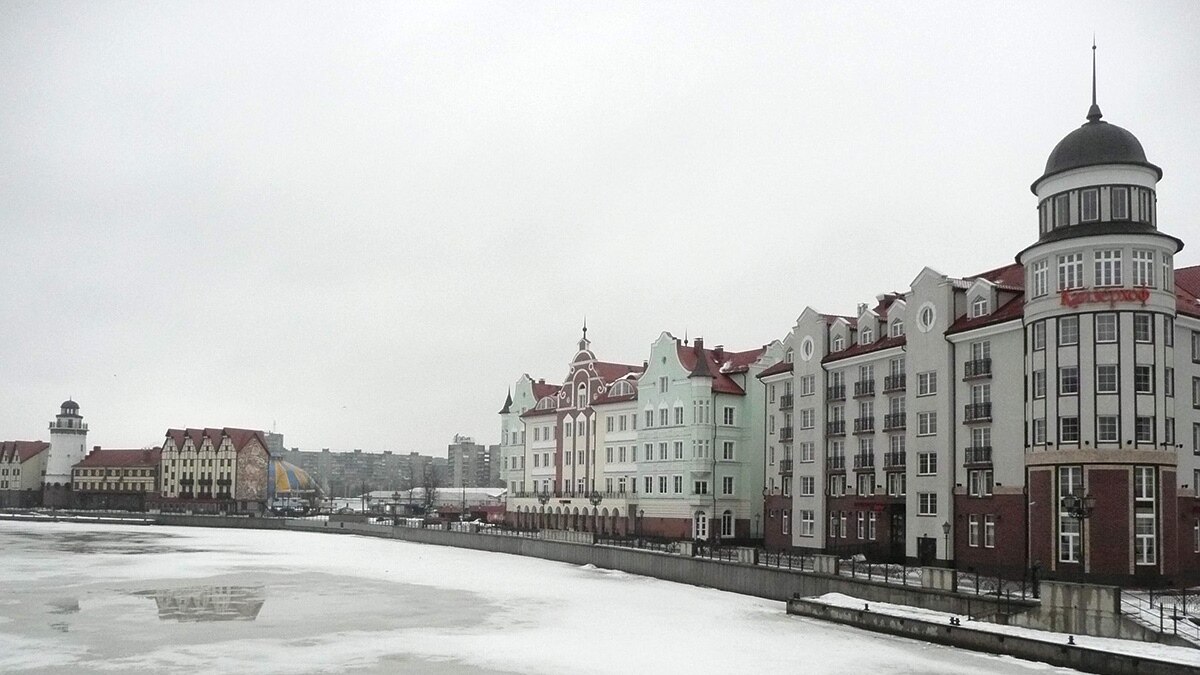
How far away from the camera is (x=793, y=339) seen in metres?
73.4

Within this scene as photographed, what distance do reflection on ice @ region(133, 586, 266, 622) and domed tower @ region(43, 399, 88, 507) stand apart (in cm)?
13936

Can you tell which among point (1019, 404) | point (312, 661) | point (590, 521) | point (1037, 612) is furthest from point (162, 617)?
point (590, 521)

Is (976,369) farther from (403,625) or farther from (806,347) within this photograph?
(403,625)

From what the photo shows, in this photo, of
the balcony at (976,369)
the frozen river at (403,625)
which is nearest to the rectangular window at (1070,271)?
the balcony at (976,369)

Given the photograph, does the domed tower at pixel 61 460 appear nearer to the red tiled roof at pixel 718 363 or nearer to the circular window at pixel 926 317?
the red tiled roof at pixel 718 363

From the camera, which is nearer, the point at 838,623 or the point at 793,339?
the point at 838,623

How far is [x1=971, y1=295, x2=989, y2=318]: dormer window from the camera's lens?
Answer: 184ft

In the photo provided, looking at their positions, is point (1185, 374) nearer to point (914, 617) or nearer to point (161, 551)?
point (914, 617)

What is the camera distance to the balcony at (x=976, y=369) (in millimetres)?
54562

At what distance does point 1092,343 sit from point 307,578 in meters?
42.7

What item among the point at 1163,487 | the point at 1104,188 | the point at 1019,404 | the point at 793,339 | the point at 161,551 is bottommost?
the point at 161,551

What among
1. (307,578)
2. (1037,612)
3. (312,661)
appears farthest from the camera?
(307,578)

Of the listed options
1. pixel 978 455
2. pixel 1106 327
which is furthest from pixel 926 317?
pixel 1106 327

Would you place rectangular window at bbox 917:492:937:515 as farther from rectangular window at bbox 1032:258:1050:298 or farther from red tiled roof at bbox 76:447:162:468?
red tiled roof at bbox 76:447:162:468
